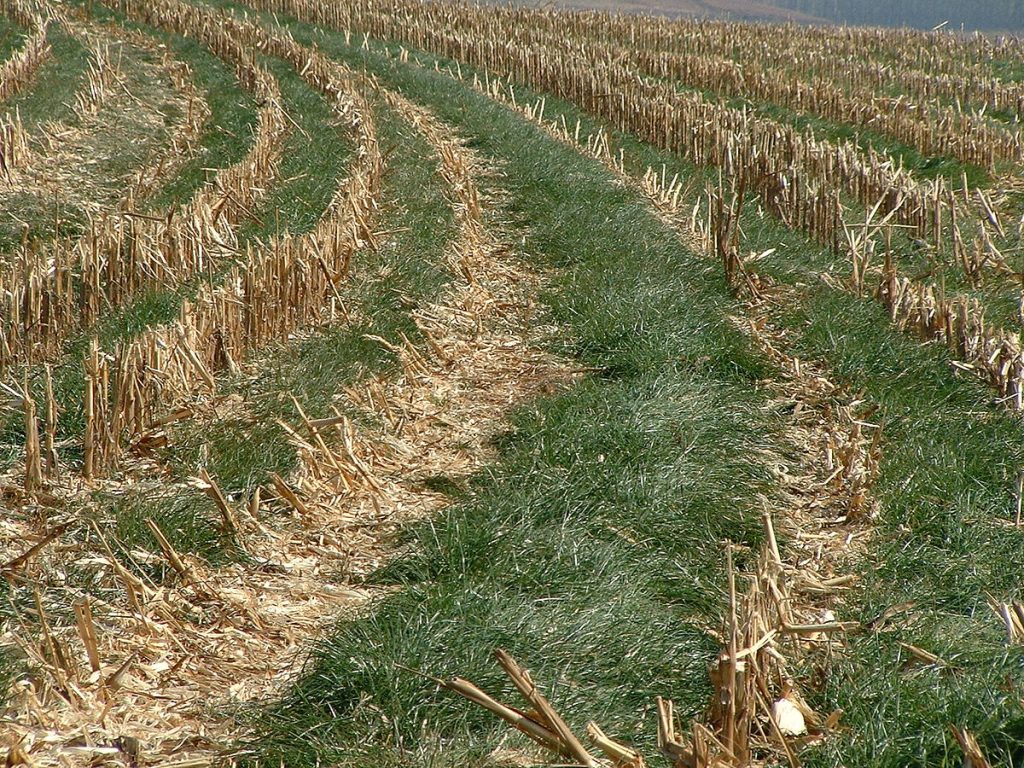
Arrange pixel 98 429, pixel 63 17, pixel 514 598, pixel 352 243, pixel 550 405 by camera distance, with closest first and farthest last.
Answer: pixel 514 598 → pixel 98 429 → pixel 550 405 → pixel 352 243 → pixel 63 17

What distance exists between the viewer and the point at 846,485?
4.72m

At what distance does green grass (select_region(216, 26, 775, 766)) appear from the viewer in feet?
10.3

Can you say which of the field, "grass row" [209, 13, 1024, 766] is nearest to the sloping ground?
the field

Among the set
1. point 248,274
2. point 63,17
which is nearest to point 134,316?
point 248,274

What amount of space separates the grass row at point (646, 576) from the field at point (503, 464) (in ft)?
0.05

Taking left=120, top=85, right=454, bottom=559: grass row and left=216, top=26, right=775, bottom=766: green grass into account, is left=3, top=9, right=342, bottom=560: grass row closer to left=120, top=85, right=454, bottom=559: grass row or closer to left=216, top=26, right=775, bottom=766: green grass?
left=120, top=85, right=454, bottom=559: grass row

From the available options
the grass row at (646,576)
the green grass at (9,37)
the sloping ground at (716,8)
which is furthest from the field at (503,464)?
the sloping ground at (716,8)

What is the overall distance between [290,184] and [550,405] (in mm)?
5027

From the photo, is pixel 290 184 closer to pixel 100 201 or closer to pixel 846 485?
pixel 100 201

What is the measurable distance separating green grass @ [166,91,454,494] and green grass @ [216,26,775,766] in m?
0.88

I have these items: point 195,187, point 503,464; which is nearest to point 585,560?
point 503,464

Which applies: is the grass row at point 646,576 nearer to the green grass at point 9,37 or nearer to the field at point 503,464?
the field at point 503,464

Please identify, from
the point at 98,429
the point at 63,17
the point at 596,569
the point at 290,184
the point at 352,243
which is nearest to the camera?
the point at 596,569

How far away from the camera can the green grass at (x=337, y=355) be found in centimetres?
469
